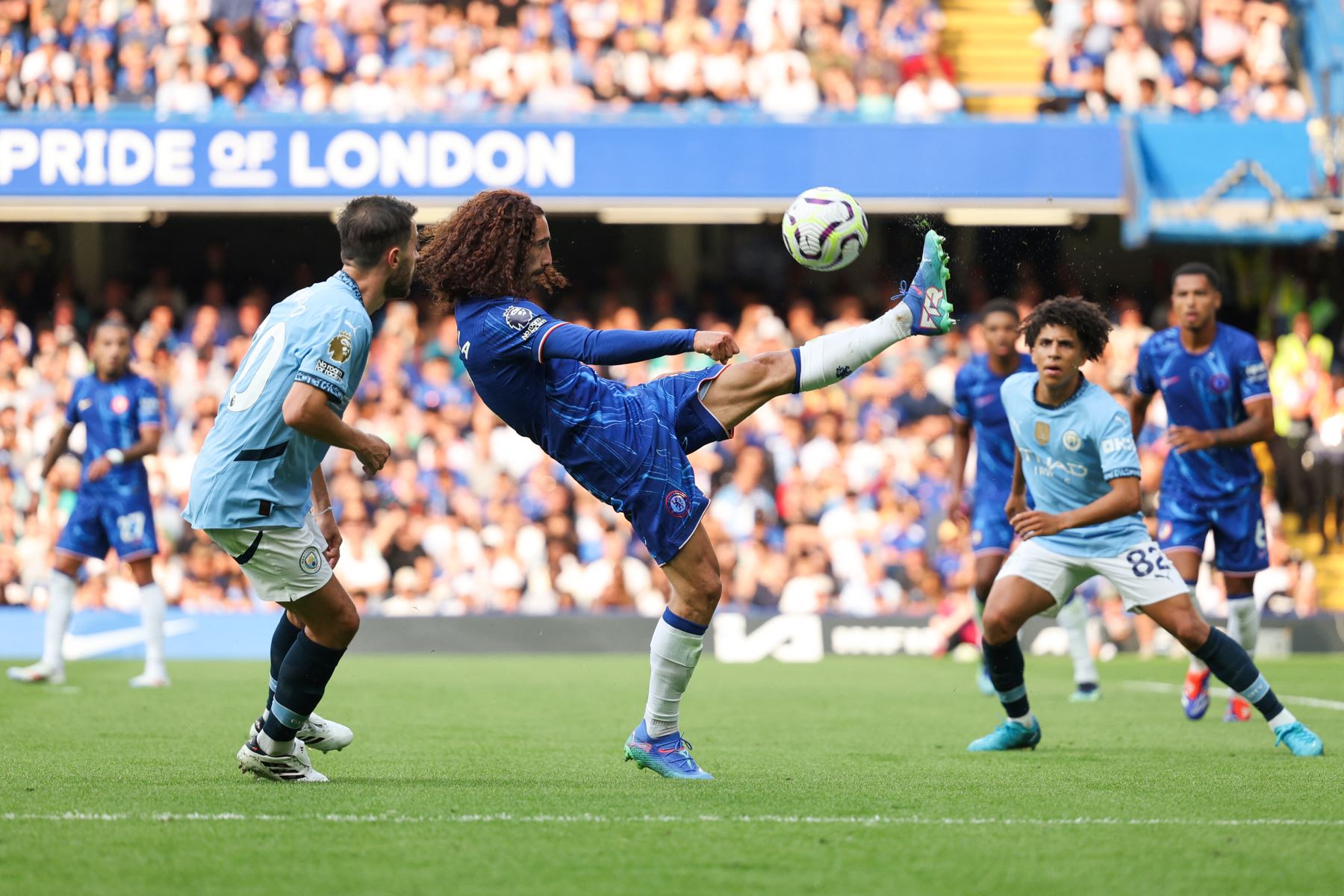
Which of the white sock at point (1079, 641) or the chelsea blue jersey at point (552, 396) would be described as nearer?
the chelsea blue jersey at point (552, 396)

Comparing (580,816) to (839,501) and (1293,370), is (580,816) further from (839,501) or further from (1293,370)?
(1293,370)

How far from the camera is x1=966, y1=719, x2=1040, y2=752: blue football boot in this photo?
25.9 ft

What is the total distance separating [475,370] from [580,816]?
1895mm

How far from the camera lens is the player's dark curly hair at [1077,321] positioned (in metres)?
7.86

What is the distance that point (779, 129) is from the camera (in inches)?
723

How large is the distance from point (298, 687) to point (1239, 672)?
13.8ft

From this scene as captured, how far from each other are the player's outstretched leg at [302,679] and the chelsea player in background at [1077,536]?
311 centimetres

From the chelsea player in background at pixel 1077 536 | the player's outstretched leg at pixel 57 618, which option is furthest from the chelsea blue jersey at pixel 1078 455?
the player's outstretched leg at pixel 57 618

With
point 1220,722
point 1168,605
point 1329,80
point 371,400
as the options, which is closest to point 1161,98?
point 1329,80

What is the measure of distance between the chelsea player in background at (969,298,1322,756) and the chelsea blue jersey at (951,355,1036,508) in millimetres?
2995

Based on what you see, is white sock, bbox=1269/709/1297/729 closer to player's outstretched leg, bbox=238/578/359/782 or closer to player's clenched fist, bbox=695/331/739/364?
player's clenched fist, bbox=695/331/739/364

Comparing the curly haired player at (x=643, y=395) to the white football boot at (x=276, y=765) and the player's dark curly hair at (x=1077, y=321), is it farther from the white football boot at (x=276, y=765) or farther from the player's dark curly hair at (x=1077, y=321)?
the player's dark curly hair at (x=1077, y=321)

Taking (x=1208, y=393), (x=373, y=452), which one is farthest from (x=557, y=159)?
(x=373, y=452)

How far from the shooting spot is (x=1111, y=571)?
7.80 m
